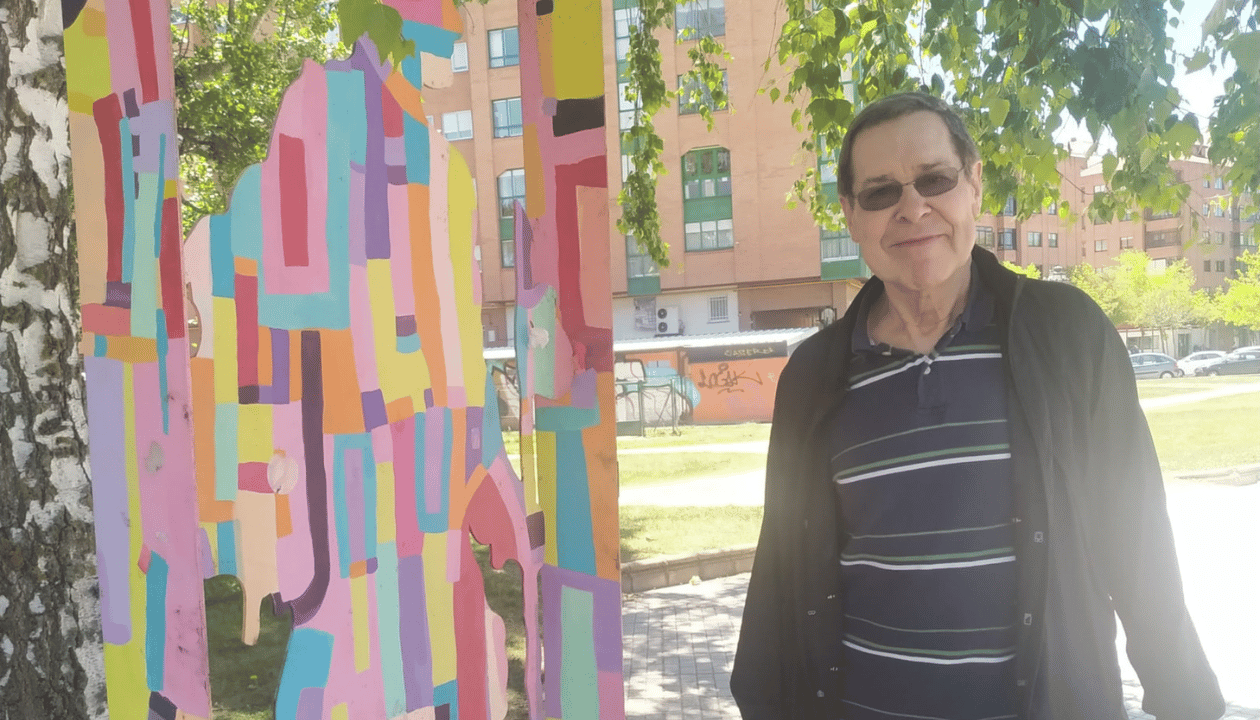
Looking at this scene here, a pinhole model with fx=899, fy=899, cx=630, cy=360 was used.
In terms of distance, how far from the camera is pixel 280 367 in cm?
176

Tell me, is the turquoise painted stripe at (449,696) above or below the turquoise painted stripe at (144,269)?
below

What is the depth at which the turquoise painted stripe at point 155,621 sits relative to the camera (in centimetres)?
176

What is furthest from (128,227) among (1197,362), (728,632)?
(1197,362)

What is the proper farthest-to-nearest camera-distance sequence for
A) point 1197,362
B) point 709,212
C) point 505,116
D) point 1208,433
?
point 1197,362
point 709,212
point 505,116
point 1208,433

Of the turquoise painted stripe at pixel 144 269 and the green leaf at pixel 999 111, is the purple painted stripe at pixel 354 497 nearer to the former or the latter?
the turquoise painted stripe at pixel 144 269

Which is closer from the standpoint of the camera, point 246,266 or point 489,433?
point 246,266

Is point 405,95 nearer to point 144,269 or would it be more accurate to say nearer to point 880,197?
point 144,269

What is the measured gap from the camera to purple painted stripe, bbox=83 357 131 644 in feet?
5.78

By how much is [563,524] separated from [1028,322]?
41.1 inches

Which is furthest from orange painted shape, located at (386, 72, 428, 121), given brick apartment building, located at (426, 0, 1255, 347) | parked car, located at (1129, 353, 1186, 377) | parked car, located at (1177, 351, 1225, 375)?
parked car, located at (1177, 351, 1225, 375)

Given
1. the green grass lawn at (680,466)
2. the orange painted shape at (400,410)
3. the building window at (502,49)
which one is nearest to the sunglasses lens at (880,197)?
the orange painted shape at (400,410)

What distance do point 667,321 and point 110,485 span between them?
99.6ft

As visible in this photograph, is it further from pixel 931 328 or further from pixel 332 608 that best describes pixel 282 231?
pixel 931 328

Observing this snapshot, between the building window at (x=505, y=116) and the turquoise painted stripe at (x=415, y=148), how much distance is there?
88.6ft
